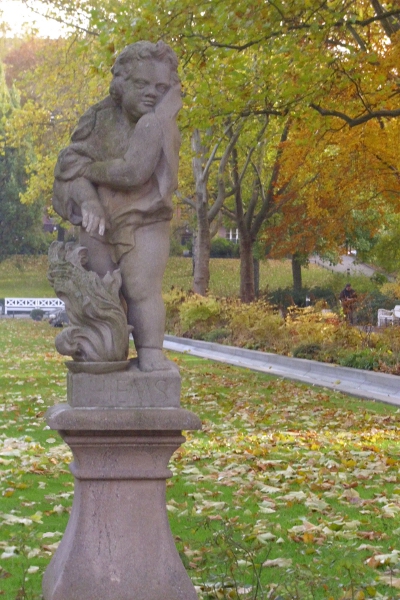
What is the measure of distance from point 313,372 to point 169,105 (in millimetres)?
13158

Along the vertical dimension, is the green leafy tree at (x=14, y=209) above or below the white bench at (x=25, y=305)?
above

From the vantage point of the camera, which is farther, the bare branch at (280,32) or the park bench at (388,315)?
the park bench at (388,315)

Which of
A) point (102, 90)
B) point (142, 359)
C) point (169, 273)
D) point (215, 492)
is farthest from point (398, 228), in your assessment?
point (142, 359)

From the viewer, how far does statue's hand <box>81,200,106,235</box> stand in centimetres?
468

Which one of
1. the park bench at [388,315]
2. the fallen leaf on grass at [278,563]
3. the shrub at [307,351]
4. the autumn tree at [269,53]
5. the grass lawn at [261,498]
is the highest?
the autumn tree at [269,53]

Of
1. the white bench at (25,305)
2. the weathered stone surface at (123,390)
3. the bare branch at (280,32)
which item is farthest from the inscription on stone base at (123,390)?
the white bench at (25,305)

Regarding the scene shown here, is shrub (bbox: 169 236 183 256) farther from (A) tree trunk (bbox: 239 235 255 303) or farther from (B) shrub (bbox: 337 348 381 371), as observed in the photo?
(B) shrub (bbox: 337 348 381 371)

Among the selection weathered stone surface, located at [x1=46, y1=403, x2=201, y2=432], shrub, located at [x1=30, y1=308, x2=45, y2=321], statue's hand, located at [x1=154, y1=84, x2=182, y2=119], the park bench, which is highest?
statue's hand, located at [x1=154, y1=84, x2=182, y2=119]

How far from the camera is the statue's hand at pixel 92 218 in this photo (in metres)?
4.68

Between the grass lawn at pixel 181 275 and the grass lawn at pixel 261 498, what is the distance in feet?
140

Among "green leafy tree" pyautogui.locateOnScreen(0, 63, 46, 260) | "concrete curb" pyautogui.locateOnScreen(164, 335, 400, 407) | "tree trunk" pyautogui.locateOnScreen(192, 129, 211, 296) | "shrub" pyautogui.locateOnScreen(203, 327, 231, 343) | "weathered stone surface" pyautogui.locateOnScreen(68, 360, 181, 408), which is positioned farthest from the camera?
"green leafy tree" pyautogui.locateOnScreen(0, 63, 46, 260)

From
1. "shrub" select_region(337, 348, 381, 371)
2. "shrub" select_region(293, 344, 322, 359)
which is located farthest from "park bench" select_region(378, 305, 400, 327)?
"shrub" select_region(337, 348, 381, 371)

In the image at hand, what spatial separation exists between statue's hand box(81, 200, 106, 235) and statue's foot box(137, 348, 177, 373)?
2.20 ft

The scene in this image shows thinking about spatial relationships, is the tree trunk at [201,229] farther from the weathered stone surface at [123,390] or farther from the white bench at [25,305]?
the weathered stone surface at [123,390]
